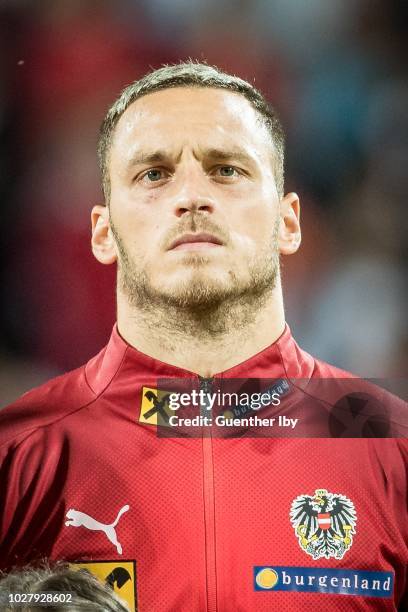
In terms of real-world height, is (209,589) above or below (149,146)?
below

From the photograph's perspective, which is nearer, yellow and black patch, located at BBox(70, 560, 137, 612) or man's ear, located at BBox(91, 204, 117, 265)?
yellow and black patch, located at BBox(70, 560, 137, 612)

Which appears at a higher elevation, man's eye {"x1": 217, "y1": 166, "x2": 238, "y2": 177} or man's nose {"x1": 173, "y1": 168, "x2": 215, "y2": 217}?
man's eye {"x1": 217, "y1": 166, "x2": 238, "y2": 177}

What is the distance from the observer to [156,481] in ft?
4.07

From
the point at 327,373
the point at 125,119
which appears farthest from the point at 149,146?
the point at 327,373

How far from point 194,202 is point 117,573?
60 centimetres

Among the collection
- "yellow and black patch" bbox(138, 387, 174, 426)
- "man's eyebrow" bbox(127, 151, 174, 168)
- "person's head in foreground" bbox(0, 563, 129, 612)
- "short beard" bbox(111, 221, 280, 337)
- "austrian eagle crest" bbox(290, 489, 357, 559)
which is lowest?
"person's head in foreground" bbox(0, 563, 129, 612)

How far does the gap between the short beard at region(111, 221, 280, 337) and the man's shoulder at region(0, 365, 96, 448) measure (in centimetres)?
16

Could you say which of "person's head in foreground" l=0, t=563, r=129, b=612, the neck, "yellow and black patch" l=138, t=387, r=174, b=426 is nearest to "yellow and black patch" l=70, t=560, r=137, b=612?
"person's head in foreground" l=0, t=563, r=129, b=612

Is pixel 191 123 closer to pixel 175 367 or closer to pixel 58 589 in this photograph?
pixel 175 367

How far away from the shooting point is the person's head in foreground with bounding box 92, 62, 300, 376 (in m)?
1.26

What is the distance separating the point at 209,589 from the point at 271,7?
1.00m

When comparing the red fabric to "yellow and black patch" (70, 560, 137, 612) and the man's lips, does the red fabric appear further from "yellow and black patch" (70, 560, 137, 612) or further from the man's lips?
the man's lips

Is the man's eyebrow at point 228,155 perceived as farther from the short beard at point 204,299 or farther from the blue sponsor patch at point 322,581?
the blue sponsor patch at point 322,581

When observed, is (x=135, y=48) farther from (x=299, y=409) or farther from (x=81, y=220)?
(x=299, y=409)
